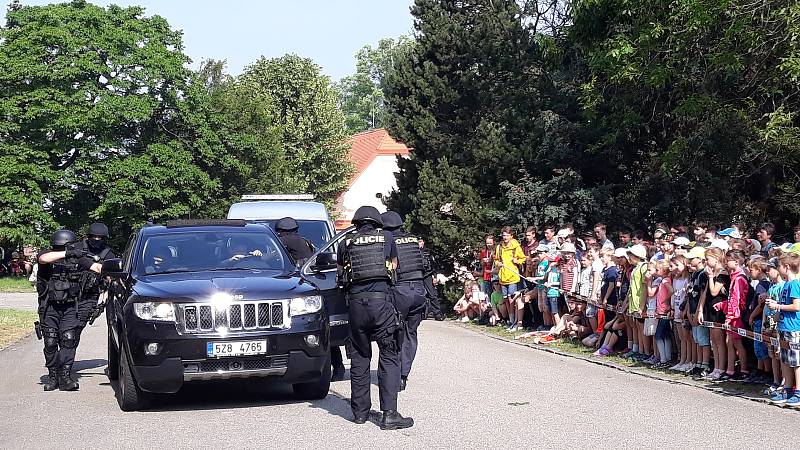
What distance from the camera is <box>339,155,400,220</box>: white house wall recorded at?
79.0 metres

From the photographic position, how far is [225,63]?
83.4 meters

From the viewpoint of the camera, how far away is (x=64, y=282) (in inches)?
489

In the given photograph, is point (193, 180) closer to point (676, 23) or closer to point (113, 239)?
point (113, 239)

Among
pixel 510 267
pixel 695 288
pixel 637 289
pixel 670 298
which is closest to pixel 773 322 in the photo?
pixel 695 288

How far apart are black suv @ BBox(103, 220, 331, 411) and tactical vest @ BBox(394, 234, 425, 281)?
3.00ft

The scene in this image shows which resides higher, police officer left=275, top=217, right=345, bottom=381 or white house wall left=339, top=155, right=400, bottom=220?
white house wall left=339, top=155, right=400, bottom=220

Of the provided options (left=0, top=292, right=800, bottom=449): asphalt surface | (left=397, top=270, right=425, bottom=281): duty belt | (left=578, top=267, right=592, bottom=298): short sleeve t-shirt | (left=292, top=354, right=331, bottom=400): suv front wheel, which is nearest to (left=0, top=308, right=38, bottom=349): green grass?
(left=0, top=292, right=800, bottom=449): asphalt surface

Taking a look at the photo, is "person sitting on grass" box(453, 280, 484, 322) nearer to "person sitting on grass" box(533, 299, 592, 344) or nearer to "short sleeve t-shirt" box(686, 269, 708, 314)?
"person sitting on grass" box(533, 299, 592, 344)

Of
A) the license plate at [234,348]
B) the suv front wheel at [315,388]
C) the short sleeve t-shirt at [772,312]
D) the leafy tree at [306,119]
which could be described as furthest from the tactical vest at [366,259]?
the leafy tree at [306,119]

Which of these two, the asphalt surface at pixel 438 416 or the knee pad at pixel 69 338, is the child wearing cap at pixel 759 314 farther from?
the knee pad at pixel 69 338

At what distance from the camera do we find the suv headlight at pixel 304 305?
35.1ft

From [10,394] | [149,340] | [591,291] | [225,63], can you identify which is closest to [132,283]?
[149,340]

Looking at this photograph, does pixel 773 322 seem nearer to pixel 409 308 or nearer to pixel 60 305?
pixel 409 308

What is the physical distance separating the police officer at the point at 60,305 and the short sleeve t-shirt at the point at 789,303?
755 centimetres
